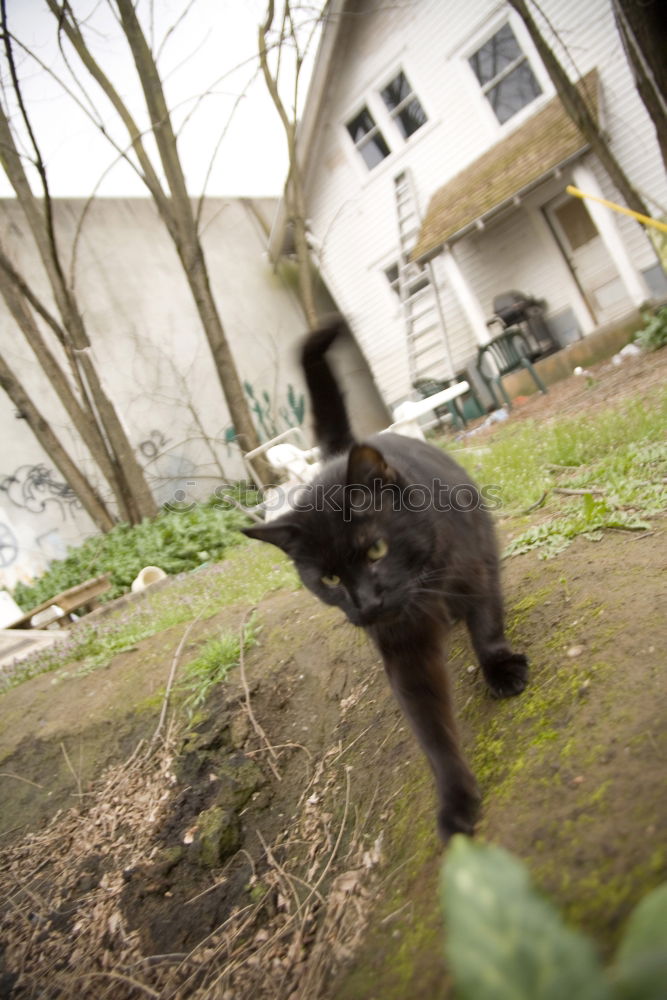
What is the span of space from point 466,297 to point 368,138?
411 cm

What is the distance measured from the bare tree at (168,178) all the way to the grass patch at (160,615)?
399 centimetres

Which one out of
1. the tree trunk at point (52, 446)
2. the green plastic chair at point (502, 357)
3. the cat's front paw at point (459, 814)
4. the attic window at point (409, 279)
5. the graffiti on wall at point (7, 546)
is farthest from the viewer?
the attic window at point (409, 279)

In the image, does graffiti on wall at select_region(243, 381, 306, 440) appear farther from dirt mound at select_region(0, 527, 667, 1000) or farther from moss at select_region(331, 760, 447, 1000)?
moss at select_region(331, 760, 447, 1000)

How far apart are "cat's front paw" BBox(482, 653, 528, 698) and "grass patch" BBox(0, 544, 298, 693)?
2430mm

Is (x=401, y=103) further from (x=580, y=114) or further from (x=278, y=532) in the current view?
(x=278, y=532)

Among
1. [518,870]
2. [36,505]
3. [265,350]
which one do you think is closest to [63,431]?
[36,505]

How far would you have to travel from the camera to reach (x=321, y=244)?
1349 cm

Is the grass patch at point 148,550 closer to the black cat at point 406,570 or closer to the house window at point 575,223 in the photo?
the black cat at point 406,570

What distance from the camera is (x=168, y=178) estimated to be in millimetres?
8617

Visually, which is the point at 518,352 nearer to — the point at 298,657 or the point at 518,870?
the point at 298,657

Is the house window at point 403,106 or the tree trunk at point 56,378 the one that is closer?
the tree trunk at point 56,378

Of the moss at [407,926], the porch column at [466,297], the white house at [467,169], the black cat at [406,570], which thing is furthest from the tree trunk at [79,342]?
the moss at [407,926]

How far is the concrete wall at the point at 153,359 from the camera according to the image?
10.4m

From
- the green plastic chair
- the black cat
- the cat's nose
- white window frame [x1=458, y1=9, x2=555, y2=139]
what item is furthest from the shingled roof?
the cat's nose
